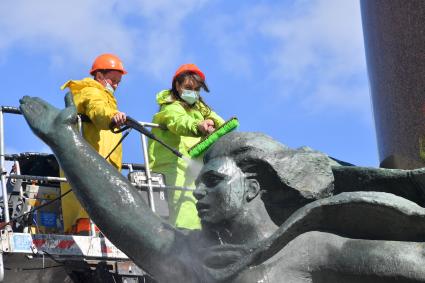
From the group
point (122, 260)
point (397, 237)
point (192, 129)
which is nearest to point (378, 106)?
point (397, 237)

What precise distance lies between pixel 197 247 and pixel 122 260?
405 cm

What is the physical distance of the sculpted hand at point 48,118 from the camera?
3.64 meters

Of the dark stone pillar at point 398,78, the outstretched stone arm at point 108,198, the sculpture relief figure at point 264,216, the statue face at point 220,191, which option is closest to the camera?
the sculpture relief figure at point 264,216

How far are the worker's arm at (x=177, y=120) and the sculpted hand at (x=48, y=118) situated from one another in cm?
340

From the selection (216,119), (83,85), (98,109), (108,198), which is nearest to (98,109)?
(98,109)

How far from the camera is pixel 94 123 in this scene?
7152 millimetres

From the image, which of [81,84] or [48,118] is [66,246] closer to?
[81,84]

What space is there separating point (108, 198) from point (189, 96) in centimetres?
384

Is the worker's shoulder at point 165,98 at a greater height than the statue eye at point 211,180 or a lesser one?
greater

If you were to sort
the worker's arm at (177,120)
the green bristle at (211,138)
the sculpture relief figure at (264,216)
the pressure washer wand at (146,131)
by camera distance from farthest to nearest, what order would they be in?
1. the worker's arm at (177,120)
2. the pressure washer wand at (146,131)
3. the green bristle at (211,138)
4. the sculpture relief figure at (264,216)

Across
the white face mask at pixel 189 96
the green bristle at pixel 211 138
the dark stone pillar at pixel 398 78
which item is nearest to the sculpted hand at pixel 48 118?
the dark stone pillar at pixel 398 78

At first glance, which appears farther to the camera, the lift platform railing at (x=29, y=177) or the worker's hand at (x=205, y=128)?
the lift platform railing at (x=29, y=177)

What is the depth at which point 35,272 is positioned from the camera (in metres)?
7.60

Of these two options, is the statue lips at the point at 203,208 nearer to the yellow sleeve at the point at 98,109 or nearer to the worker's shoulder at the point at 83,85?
the yellow sleeve at the point at 98,109
